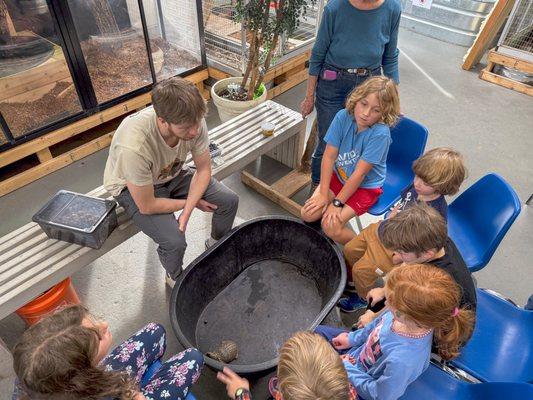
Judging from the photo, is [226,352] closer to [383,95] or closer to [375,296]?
[375,296]

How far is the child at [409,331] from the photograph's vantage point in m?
1.19

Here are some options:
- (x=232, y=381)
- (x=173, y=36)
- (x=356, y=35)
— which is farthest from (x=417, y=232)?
(x=173, y=36)

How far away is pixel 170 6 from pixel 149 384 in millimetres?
3111

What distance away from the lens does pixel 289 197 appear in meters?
2.85

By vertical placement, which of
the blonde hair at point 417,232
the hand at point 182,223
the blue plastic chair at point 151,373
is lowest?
the blue plastic chair at point 151,373

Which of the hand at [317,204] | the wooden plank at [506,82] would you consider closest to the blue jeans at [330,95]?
the hand at [317,204]

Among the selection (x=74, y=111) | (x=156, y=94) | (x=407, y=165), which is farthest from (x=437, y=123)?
(x=74, y=111)

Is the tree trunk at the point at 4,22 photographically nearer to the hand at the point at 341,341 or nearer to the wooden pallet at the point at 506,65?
the hand at the point at 341,341

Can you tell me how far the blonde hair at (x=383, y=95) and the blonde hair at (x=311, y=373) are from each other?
1225 millimetres

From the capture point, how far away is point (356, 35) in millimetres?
2121

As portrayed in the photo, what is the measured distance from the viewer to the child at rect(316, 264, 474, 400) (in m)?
1.19

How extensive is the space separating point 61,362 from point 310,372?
63 cm

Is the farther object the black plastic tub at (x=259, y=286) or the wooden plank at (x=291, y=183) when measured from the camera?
the wooden plank at (x=291, y=183)

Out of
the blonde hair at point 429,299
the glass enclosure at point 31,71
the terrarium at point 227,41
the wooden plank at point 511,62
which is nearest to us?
the blonde hair at point 429,299
